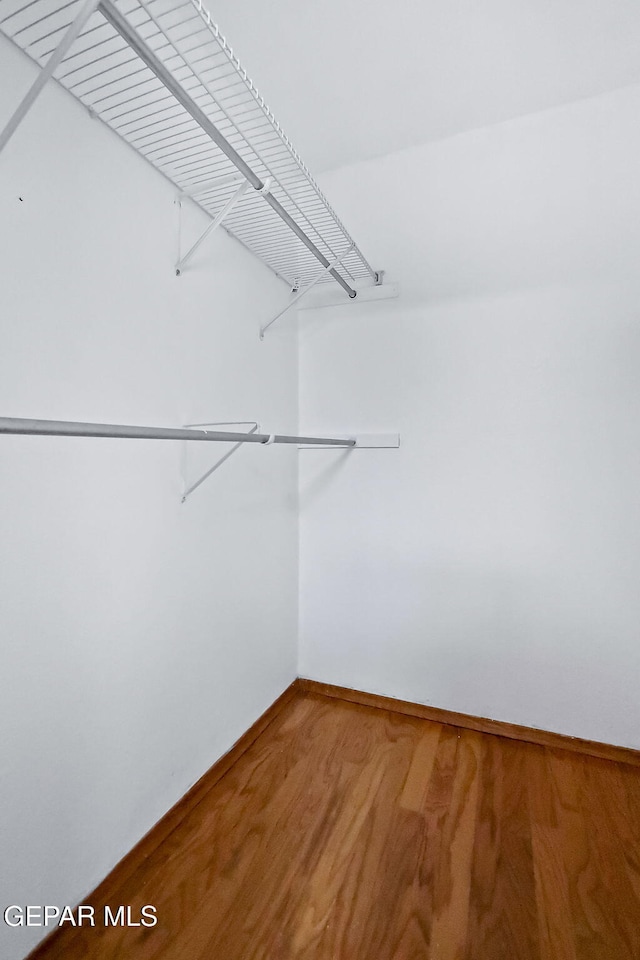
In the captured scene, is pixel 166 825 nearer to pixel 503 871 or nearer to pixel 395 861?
pixel 395 861

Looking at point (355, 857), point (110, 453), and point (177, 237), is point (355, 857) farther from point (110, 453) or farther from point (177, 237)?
point (177, 237)

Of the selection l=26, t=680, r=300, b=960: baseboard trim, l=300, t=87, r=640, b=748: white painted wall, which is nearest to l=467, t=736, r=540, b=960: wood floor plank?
l=300, t=87, r=640, b=748: white painted wall

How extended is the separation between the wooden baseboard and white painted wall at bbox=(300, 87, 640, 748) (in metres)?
0.04

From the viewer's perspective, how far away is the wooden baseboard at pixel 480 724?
168cm

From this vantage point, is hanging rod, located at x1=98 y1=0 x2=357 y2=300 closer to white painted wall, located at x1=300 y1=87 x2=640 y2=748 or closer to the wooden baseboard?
white painted wall, located at x1=300 y1=87 x2=640 y2=748

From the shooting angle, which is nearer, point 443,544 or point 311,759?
point 311,759

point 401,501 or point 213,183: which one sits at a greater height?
point 213,183

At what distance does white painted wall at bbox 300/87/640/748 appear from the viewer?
65.2 inches

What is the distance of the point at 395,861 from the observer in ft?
4.15

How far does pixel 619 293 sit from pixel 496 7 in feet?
3.22

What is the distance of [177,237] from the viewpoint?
1.42 m

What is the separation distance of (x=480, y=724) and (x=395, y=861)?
2.47 feet

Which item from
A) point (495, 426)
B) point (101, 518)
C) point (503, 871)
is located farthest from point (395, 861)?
point (495, 426)

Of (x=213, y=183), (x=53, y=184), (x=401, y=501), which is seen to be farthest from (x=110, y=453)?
(x=401, y=501)
